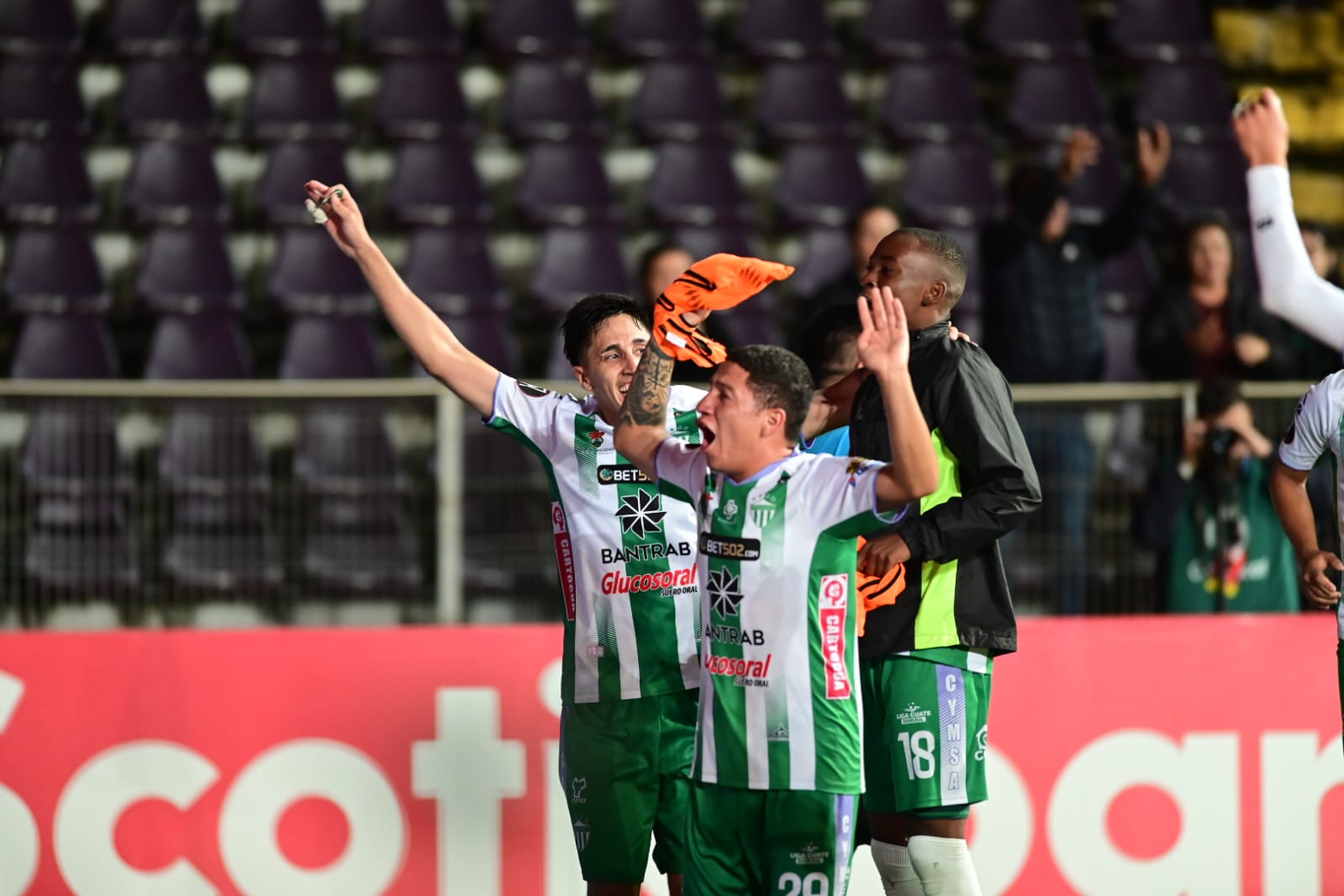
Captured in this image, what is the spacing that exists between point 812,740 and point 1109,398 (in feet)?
11.7

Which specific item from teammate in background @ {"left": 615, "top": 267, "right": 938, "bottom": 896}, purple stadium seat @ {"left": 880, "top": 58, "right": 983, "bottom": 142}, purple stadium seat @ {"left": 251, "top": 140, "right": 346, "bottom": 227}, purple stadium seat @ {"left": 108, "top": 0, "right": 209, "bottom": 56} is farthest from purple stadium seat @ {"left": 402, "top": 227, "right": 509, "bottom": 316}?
teammate in background @ {"left": 615, "top": 267, "right": 938, "bottom": 896}

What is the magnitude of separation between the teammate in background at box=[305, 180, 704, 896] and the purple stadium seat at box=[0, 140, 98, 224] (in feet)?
16.3

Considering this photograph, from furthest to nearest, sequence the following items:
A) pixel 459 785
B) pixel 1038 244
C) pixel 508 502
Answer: pixel 1038 244
pixel 508 502
pixel 459 785

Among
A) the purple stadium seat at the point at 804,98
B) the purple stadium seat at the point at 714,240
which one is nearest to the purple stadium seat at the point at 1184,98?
the purple stadium seat at the point at 804,98

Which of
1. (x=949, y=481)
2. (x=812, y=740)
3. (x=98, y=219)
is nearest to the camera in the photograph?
(x=812, y=740)

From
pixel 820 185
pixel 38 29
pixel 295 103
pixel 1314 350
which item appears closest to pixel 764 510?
pixel 1314 350

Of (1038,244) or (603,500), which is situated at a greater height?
(1038,244)

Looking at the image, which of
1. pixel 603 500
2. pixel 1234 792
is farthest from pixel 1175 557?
pixel 603 500

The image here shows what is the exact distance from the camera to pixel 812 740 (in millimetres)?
3707

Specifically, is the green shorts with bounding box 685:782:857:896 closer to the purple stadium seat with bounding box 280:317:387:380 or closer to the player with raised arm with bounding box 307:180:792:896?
the player with raised arm with bounding box 307:180:792:896

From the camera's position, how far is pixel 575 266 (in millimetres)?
8930

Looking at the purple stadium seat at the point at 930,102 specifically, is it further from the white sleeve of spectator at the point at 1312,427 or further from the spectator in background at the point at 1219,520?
the white sleeve of spectator at the point at 1312,427

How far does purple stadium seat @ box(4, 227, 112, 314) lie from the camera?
A: 855 centimetres

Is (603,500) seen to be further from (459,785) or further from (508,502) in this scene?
(508,502)
